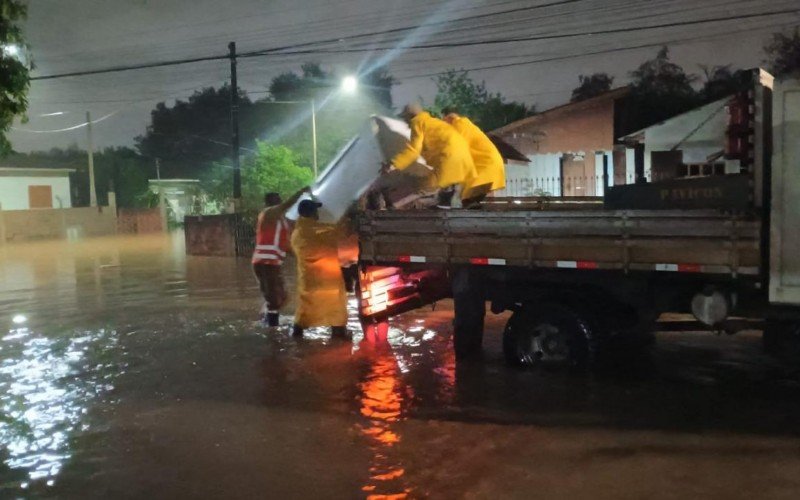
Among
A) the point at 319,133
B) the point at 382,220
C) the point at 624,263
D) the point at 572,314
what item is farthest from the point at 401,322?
the point at 319,133

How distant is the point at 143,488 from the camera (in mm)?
4859

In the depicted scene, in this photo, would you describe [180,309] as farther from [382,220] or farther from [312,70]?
[312,70]

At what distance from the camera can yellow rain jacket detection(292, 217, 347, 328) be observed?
893 centimetres

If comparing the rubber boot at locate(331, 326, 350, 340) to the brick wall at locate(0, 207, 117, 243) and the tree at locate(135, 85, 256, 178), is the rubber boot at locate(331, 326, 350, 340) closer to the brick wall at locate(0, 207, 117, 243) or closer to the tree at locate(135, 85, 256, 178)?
the brick wall at locate(0, 207, 117, 243)

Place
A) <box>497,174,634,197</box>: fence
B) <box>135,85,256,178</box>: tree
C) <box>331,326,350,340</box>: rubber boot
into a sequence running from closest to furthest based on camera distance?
<box>331,326,350,340</box>: rubber boot
<box>497,174,634,197</box>: fence
<box>135,85,256,178</box>: tree

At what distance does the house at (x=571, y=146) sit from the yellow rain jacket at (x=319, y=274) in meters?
11.5

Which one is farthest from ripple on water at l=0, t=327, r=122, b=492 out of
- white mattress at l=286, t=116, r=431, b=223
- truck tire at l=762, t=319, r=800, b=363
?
truck tire at l=762, t=319, r=800, b=363

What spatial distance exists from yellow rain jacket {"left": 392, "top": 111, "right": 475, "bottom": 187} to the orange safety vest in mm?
2718

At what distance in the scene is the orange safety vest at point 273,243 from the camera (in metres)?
10.4

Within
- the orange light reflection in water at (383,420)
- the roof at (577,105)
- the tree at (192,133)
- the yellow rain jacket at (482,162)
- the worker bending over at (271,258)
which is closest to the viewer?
the orange light reflection in water at (383,420)

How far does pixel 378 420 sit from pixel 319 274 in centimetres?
314

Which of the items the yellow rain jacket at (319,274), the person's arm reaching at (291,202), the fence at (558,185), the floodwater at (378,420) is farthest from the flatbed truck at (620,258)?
the fence at (558,185)

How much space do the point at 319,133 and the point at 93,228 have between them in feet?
44.8

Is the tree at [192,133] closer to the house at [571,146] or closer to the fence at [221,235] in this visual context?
the fence at [221,235]
